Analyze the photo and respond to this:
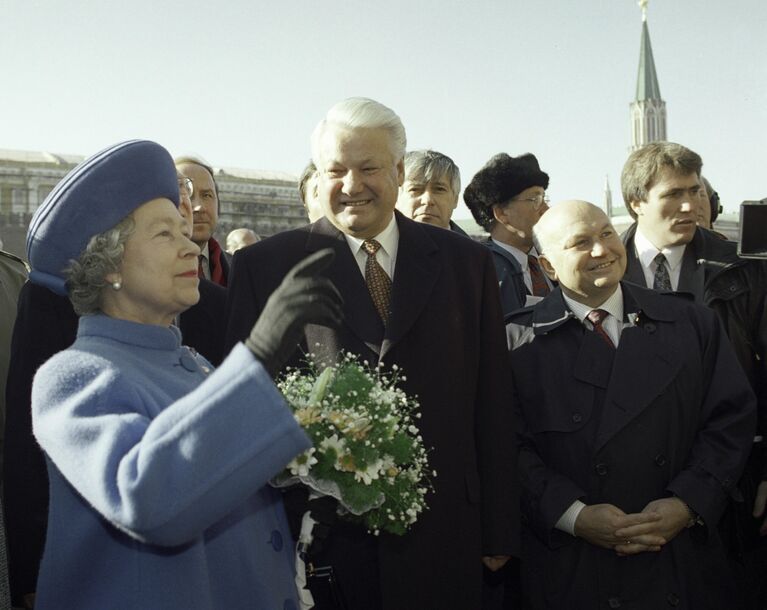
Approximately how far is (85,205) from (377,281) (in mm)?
1383

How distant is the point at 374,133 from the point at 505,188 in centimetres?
264

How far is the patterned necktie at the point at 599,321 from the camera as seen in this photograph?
386 centimetres

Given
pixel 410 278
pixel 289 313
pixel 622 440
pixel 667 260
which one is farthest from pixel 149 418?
pixel 667 260

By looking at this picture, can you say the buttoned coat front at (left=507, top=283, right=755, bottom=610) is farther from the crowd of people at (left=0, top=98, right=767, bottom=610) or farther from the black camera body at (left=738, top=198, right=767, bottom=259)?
the black camera body at (left=738, top=198, right=767, bottom=259)

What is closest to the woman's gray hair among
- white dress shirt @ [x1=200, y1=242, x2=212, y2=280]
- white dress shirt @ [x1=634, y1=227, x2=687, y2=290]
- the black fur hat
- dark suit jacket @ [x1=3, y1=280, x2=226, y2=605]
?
dark suit jacket @ [x1=3, y1=280, x2=226, y2=605]

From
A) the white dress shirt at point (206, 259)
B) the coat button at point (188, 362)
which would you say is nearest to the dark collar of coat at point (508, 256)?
the white dress shirt at point (206, 259)

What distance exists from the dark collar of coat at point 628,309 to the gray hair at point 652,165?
1.26 metres

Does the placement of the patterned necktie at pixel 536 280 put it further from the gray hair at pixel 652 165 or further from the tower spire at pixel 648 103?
the tower spire at pixel 648 103

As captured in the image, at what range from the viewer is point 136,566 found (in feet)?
7.22

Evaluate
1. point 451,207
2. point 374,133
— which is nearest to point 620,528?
point 374,133

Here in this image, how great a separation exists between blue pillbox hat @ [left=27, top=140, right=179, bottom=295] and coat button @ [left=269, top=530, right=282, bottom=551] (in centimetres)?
92

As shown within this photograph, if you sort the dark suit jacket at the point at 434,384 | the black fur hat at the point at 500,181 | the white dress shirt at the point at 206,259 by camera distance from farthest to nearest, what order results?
1. the black fur hat at the point at 500,181
2. the white dress shirt at the point at 206,259
3. the dark suit jacket at the point at 434,384

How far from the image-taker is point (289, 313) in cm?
196

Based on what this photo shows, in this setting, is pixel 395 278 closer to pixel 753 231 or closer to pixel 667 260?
pixel 753 231
